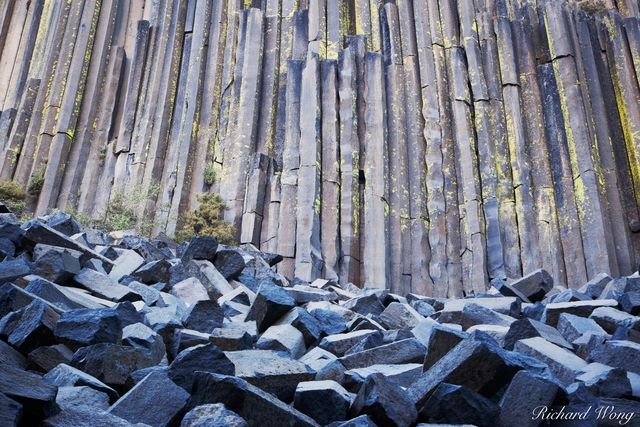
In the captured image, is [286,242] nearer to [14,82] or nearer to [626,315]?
[626,315]

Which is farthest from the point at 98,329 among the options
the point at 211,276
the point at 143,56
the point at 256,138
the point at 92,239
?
the point at 143,56

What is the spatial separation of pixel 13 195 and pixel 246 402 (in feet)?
27.4

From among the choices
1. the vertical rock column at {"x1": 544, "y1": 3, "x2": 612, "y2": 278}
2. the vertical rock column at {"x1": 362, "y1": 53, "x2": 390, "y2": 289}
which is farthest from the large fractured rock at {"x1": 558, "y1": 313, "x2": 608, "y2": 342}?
the vertical rock column at {"x1": 544, "y1": 3, "x2": 612, "y2": 278}

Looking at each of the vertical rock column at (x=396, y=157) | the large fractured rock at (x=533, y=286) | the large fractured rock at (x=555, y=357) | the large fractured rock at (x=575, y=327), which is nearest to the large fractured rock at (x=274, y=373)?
the large fractured rock at (x=555, y=357)

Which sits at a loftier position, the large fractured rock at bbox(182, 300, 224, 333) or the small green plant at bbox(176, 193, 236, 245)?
the small green plant at bbox(176, 193, 236, 245)

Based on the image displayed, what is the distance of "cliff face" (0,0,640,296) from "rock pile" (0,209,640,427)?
10.3ft

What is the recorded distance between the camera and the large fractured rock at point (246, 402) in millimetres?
2598

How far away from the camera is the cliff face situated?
28.5 feet

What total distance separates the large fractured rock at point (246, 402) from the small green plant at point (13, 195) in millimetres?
7868

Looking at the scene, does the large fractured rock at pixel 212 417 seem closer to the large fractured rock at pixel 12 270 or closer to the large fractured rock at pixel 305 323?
the large fractured rock at pixel 305 323

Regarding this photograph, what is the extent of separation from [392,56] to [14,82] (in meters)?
5.95

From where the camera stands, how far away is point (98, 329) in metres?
3.36

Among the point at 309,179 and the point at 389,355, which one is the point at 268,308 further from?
the point at 309,179

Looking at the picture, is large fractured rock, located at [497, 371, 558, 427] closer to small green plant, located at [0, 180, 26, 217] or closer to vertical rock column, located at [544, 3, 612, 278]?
vertical rock column, located at [544, 3, 612, 278]
